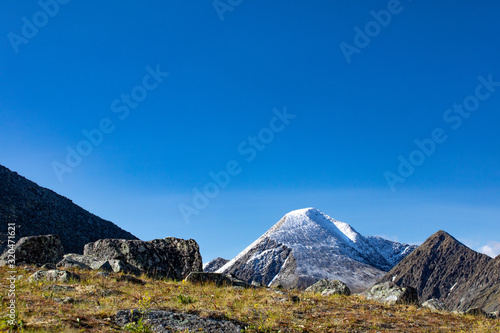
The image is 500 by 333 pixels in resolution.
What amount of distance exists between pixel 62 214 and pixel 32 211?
4096 millimetres

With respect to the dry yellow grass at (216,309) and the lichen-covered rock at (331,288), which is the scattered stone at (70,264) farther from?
the lichen-covered rock at (331,288)

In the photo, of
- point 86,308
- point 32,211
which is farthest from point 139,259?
point 32,211

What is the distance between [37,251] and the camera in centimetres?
1959

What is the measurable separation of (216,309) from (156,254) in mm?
11007

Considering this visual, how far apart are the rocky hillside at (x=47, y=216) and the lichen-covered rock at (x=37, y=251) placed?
25521 millimetres

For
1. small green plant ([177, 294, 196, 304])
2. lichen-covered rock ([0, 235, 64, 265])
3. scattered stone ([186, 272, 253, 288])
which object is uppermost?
lichen-covered rock ([0, 235, 64, 265])

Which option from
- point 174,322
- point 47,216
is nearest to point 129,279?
point 174,322

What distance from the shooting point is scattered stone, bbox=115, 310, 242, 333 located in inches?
375

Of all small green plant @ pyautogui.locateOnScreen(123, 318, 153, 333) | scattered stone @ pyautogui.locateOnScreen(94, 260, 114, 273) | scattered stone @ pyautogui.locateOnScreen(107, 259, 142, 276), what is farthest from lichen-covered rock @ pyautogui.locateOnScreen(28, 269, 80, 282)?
small green plant @ pyautogui.locateOnScreen(123, 318, 153, 333)

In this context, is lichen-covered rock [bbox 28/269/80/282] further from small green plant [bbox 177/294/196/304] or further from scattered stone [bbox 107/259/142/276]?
small green plant [bbox 177/294/196/304]

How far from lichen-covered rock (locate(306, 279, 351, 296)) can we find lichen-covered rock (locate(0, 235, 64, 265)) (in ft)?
45.1

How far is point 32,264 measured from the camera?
736 inches

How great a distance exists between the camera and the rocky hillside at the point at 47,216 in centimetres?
4700

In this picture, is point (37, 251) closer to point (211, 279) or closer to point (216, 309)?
point (211, 279)
